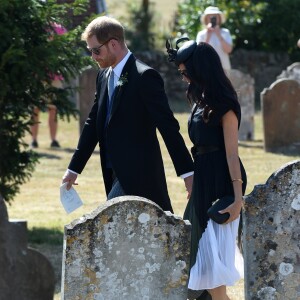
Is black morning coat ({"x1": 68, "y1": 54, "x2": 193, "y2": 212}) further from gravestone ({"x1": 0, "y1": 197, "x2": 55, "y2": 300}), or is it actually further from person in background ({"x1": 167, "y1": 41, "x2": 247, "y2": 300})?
gravestone ({"x1": 0, "y1": 197, "x2": 55, "y2": 300})

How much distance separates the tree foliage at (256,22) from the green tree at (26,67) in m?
11.5

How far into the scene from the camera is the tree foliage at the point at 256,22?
21766 millimetres

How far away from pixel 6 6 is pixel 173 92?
12.9 meters

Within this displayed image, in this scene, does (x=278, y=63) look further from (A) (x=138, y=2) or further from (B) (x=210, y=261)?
(B) (x=210, y=261)

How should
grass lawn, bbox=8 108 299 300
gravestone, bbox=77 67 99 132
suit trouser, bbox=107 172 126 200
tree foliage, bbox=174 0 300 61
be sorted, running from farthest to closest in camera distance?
1. tree foliage, bbox=174 0 300 61
2. gravestone, bbox=77 67 99 132
3. grass lawn, bbox=8 108 299 300
4. suit trouser, bbox=107 172 126 200

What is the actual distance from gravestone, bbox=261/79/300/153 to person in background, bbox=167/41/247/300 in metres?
8.49

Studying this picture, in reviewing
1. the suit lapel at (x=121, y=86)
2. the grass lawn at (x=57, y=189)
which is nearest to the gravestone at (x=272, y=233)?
the suit lapel at (x=121, y=86)

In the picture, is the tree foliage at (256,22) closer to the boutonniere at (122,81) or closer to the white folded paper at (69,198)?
the white folded paper at (69,198)

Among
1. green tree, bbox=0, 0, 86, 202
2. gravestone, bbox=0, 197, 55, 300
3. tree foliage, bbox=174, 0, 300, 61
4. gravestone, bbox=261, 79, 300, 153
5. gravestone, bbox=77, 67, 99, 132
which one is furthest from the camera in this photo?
tree foliage, bbox=174, 0, 300, 61

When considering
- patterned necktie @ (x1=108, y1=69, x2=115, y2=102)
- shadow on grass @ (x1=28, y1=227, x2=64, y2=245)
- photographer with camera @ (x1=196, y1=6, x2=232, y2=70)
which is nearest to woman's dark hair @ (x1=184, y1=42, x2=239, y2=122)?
patterned necktie @ (x1=108, y1=69, x2=115, y2=102)

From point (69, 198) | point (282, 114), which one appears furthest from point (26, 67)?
point (282, 114)

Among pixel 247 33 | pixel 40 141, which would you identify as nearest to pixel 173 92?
pixel 247 33

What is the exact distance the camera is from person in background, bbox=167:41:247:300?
6020 mm

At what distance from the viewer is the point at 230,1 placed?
71.4 feet
